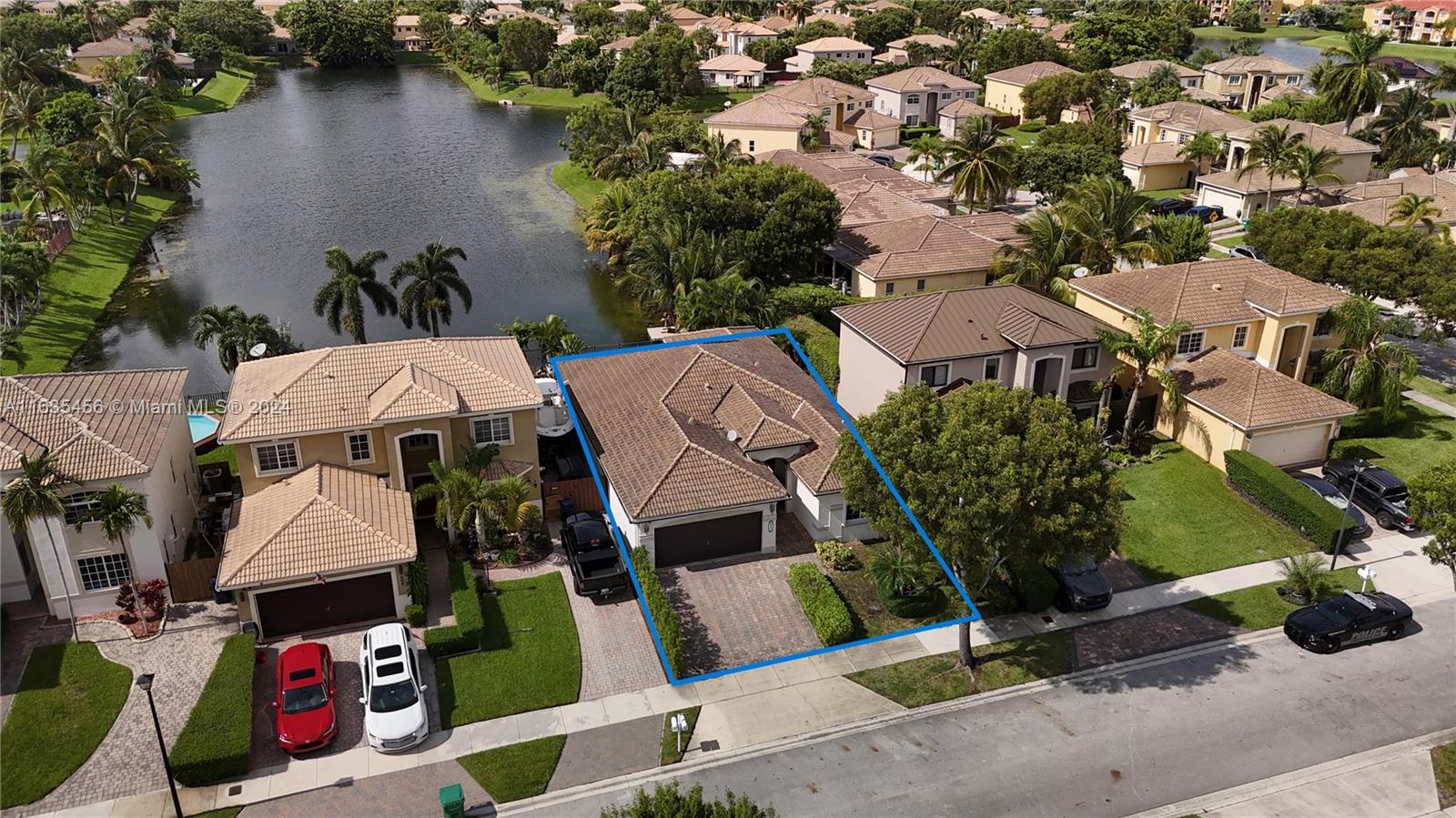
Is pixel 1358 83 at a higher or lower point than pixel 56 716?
higher

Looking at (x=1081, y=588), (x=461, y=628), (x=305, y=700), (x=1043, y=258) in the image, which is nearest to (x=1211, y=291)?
(x=1043, y=258)

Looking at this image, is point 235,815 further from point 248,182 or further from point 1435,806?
point 248,182

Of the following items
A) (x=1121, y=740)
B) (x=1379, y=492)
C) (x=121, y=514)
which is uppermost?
(x=121, y=514)

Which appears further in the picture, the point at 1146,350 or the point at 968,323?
the point at 968,323

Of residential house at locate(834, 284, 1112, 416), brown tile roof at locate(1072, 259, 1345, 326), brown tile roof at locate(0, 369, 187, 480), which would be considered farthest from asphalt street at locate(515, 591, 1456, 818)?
brown tile roof at locate(1072, 259, 1345, 326)

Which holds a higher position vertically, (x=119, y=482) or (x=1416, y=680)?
(x=119, y=482)

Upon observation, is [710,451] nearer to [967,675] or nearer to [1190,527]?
[967,675]

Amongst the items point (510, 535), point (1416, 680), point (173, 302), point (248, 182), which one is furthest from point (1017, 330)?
point (248, 182)

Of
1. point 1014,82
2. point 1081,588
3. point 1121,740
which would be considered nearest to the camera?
point 1121,740
